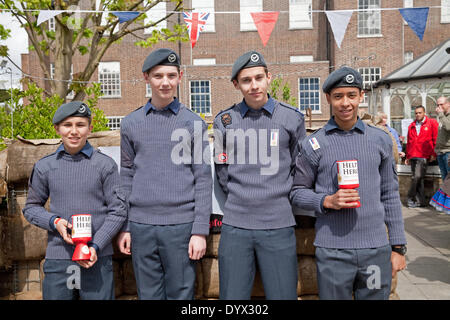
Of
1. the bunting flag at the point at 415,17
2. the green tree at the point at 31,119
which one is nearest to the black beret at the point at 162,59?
the green tree at the point at 31,119

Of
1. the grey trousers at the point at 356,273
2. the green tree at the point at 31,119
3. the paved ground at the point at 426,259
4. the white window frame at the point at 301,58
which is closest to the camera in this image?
the grey trousers at the point at 356,273

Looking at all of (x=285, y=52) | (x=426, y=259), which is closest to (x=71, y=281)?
(x=426, y=259)

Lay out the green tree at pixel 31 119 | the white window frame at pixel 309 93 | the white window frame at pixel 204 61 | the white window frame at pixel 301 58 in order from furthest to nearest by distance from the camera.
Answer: the white window frame at pixel 204 61 → the white window frame at pixel 301 58 → the white window frame at pixel 309 93 → the green tree at pixel 31 119

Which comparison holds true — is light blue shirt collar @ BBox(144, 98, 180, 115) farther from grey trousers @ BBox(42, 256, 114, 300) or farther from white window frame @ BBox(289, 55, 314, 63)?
white window frame @ BBox(289, 55, 314, 63)

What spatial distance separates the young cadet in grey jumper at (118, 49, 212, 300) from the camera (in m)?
2.70

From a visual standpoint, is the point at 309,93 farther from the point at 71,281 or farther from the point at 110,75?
the point at 71,281

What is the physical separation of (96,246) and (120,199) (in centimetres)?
34

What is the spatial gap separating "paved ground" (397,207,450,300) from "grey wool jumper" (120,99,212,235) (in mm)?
2769

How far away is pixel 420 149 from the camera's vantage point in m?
9.64

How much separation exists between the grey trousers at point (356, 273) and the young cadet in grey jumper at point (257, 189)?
0.25 metres

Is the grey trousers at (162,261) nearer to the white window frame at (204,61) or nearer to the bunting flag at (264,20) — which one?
the bunting flag at (264,20)

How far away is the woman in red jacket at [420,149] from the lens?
31.1 feet

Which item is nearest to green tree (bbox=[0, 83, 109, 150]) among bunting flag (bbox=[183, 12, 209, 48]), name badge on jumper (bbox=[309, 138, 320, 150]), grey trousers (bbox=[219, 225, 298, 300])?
bunting flag (bbox=[183, 12, 209, 48])

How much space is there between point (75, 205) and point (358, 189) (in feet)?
5.94
